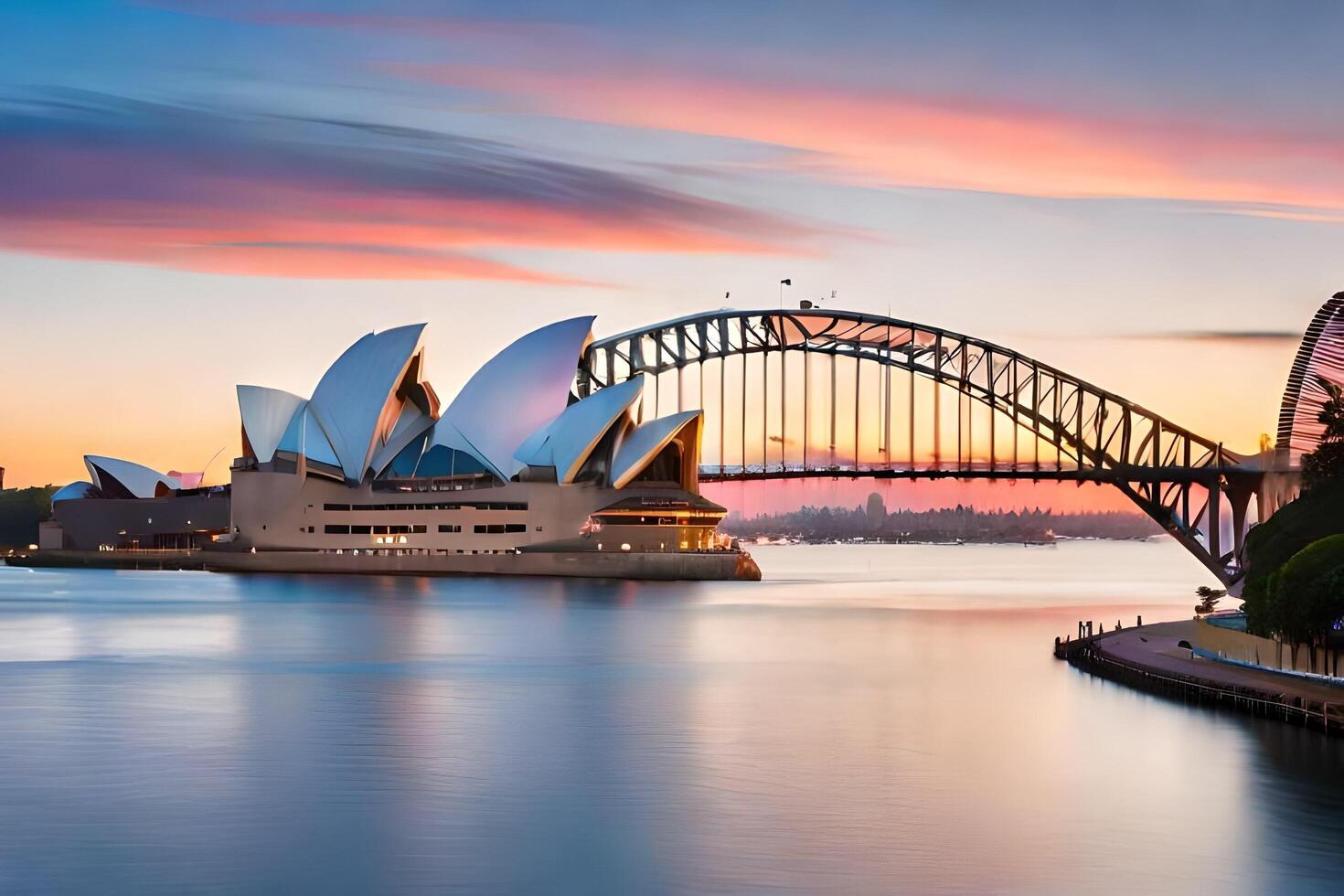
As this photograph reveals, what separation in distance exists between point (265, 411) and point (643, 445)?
3147 cm

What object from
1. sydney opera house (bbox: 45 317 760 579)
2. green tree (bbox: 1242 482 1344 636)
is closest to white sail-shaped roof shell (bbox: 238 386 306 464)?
sydney opera house (bbox: 45 317 760 579)

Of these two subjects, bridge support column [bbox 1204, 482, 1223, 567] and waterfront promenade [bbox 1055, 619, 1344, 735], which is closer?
waterfront promenade [bbox 1055, 619, 1344, 735]

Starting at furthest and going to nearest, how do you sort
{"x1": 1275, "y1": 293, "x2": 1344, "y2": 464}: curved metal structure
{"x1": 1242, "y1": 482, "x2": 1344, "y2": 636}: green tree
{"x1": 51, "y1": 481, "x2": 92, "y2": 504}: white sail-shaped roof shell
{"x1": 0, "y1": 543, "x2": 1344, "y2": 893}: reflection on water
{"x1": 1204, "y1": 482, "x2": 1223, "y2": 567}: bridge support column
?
1. {"x1": 51, "y1": 481, "x2": 92, "y2": 504}: white sail-shaped roof shell
2. {"x1": 1204, "y1": 482, "x2": 1223, "y2": 567}: bridge support column
3. {"x1": 1275, "y1": 293, "x2": 1344, "y2": 464}: curved metal structure
4. {"x1": 1242, "y1": 482, "x2": 1344, "y2": 636}: green tree
5. {"x1": 0, "y1": 543, "x2": 1344, "y2": 893}: reflection on water

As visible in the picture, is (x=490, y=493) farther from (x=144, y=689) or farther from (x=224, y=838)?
(x=224, y=838)

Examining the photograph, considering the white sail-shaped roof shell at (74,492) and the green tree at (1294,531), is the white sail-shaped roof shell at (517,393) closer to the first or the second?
the white sail-shaped roof shell at (74,492)

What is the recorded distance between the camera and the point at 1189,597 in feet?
412

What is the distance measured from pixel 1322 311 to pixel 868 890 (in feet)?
196

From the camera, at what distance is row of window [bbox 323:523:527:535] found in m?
134

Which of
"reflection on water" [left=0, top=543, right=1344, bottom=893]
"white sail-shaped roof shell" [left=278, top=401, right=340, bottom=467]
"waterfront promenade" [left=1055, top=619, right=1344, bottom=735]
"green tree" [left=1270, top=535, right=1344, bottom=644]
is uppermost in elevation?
"white sail-shaped roof shell" [left=278, top=401, right=340, bottom=467]

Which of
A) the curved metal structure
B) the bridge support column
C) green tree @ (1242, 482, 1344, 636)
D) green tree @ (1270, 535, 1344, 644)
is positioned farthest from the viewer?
the bridge support column

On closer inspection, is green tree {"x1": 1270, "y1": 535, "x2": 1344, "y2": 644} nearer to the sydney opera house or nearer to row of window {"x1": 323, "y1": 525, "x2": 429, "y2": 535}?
the sydney opera house

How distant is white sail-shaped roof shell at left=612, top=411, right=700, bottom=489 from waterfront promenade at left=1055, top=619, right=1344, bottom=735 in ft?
206

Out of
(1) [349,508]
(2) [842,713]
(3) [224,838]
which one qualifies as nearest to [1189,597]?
(1) [349,508]

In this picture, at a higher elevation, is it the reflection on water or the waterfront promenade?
the waterfront promenade
